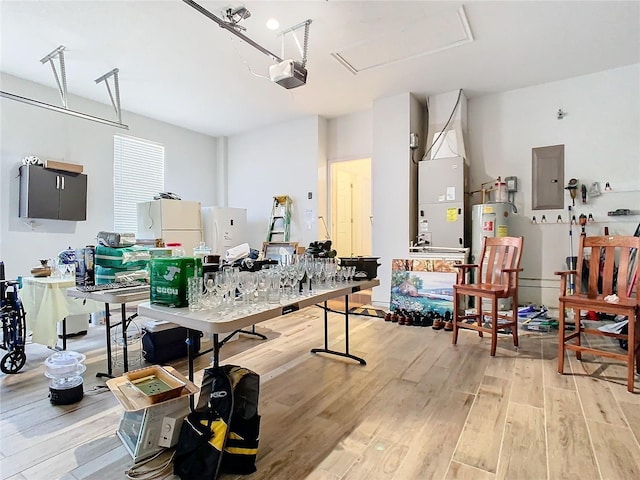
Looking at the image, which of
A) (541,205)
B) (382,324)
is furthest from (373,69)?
(382,324)

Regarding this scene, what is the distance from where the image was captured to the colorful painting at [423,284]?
4375 mm

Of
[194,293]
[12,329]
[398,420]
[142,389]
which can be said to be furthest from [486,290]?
[12,329]

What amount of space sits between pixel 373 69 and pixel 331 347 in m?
3.43

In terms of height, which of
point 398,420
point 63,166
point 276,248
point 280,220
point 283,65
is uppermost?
point 283,65

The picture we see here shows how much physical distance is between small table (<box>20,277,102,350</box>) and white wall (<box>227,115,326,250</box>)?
389cm

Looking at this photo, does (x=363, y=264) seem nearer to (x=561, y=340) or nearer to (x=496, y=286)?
(x=496, y=286)

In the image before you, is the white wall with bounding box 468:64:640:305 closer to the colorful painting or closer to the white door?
the colorful painting

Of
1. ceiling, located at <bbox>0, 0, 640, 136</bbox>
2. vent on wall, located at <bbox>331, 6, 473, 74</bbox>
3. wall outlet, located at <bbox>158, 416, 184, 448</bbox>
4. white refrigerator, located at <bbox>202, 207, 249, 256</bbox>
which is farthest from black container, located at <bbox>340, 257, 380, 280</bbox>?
white refrigerator, located at <bbox>202, 207, 249, 256</bbox>

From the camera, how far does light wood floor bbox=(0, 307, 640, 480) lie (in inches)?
63.8

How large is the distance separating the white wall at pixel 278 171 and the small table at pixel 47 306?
389 centimetres

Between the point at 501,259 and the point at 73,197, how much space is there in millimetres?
5653

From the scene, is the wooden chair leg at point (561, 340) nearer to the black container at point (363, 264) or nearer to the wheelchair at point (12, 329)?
the black container at point (363, 264)

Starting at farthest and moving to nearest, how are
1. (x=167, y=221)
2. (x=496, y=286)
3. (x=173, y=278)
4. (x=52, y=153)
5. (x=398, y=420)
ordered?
1. (x=167, y=221)
2. (x=52, y=153)
3. (x=496, y=286)
4. (x=398, y=420)
5. (x=173, y=278)

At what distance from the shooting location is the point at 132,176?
583cm
